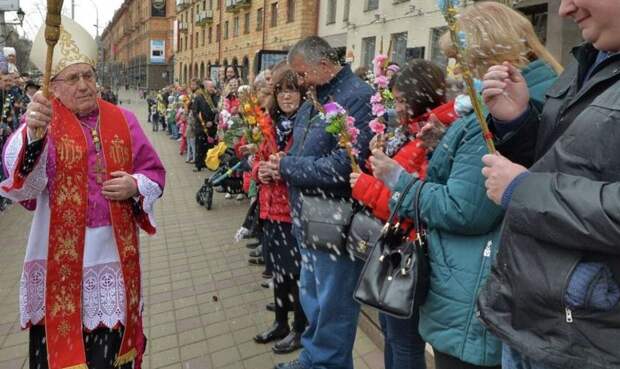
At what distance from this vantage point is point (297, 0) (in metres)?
23.4

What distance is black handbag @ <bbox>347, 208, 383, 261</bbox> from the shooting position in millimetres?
2334

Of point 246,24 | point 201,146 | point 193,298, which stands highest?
point 246,24

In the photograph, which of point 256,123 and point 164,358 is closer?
point 164,358

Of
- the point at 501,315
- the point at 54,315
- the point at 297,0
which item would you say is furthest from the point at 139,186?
the point at 297,0

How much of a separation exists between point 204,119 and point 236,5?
955 inches

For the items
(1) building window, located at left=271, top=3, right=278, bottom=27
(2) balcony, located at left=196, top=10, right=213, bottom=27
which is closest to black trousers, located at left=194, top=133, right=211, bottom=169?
(1) building window, located at left=271, top=3, right=278, bottom=27

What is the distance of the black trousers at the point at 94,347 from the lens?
8.45 feet

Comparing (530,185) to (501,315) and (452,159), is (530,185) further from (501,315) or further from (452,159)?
(452,159)

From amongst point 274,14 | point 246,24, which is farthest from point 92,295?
point 246,24

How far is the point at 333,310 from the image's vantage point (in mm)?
2840

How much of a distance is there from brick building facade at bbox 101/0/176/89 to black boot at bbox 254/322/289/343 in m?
56.7

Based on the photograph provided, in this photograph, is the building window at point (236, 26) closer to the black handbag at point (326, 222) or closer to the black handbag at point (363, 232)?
the black handbag at point (326, 222)

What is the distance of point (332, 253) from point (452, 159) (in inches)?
43.2

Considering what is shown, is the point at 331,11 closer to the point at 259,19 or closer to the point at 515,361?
the point at 259,19
